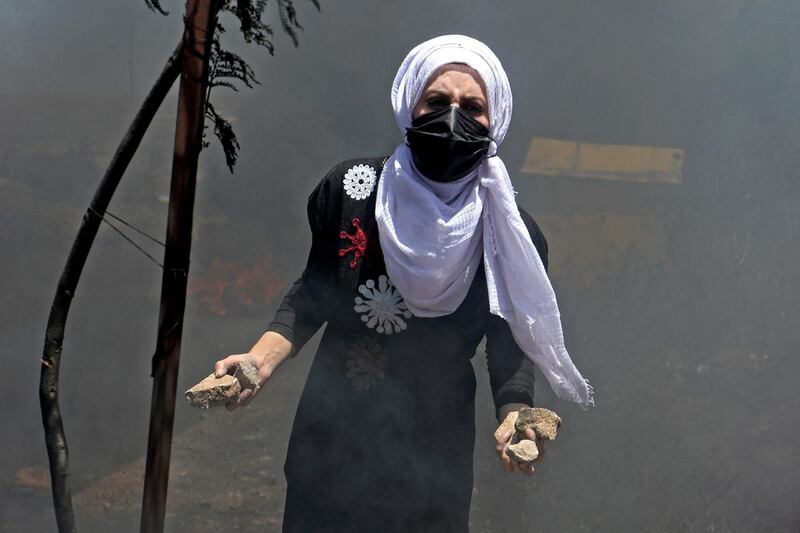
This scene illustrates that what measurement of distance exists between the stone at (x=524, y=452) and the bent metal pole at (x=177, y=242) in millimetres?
848

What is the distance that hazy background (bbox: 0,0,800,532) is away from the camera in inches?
218

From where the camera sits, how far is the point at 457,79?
281 cm

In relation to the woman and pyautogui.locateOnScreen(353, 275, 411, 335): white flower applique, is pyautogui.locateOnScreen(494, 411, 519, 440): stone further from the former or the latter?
pyautogui.locateOnScreen(353, 275, 411, 335): white flower applique

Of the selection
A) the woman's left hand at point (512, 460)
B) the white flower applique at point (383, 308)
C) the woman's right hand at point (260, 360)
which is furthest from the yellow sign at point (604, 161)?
the woman's left hand at point (512, 460)

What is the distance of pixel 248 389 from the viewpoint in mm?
2623

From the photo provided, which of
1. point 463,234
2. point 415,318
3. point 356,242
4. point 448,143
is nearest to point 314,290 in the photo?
point 356,242

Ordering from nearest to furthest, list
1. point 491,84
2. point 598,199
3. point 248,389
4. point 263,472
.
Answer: point 248,389
point 491,84
point 263,472
point 598,199

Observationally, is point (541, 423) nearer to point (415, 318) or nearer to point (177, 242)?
point (415, 318)

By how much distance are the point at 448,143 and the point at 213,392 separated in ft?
2.93

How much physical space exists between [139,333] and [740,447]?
346 cm

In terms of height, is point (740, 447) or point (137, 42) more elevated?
point (137, 42)

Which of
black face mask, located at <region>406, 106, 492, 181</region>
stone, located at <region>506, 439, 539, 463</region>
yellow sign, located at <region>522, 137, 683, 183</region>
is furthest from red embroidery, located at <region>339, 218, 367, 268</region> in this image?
yellow sign, located at <region>522, 137, 683, 183</region>

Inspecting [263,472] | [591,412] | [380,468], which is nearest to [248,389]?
[380,468]

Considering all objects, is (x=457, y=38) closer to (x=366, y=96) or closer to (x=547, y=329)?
(x=547, y=329)
